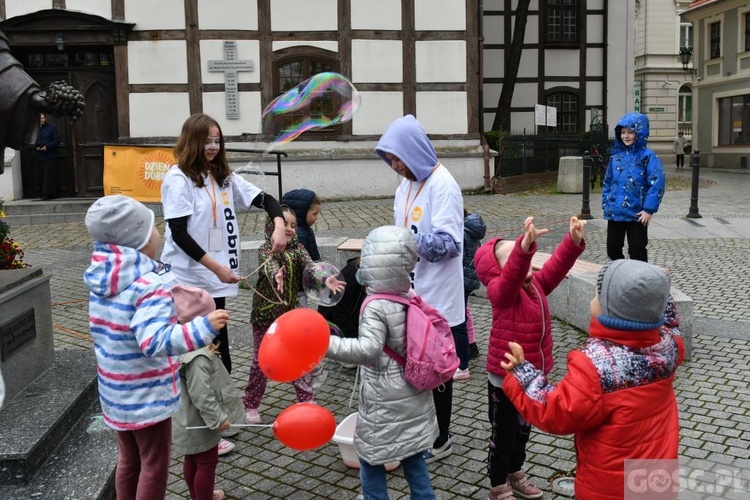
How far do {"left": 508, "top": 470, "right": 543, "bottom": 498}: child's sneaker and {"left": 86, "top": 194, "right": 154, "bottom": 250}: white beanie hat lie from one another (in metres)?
2.07

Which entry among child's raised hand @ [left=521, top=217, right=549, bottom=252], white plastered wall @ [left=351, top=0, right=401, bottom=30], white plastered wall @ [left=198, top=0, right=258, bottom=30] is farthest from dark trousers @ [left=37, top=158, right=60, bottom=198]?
child's raised hand @ [left=521, top=217, right=549, bottom=252]

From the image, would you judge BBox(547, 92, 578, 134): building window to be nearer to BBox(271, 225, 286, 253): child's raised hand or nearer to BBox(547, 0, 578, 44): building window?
BBox(547, 0, 578, 44): building window

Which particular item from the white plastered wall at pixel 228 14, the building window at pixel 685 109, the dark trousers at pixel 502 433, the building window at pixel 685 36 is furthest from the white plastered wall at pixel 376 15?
the building window at pixel 685 36

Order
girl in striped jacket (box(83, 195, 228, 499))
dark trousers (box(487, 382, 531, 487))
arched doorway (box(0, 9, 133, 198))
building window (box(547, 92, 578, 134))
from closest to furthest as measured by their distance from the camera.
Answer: girl in striped jacket (box(83, 195, 228, 499)) → dark trousers (box(487, 382, 531, 487)) → arched doorway (box(0, 9, 133, 198)) → building window (box(547, 92, 578, 134))

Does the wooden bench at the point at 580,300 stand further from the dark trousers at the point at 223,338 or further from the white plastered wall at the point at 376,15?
the white plastered wall at the point at 376,15

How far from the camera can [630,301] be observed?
256 cm

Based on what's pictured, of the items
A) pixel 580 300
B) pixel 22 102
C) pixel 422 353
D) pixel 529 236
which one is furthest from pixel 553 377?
pixel 22 102

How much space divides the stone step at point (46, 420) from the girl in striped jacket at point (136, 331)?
2.60 feet

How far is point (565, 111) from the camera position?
25.6m

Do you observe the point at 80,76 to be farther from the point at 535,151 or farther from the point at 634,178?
the point at 634,178

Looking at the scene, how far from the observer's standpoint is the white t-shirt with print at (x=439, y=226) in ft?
13.3

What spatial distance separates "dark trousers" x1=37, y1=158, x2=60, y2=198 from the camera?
607 inches

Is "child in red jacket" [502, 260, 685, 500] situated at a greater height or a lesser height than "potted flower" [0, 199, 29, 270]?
lesser

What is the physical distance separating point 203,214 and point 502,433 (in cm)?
198
